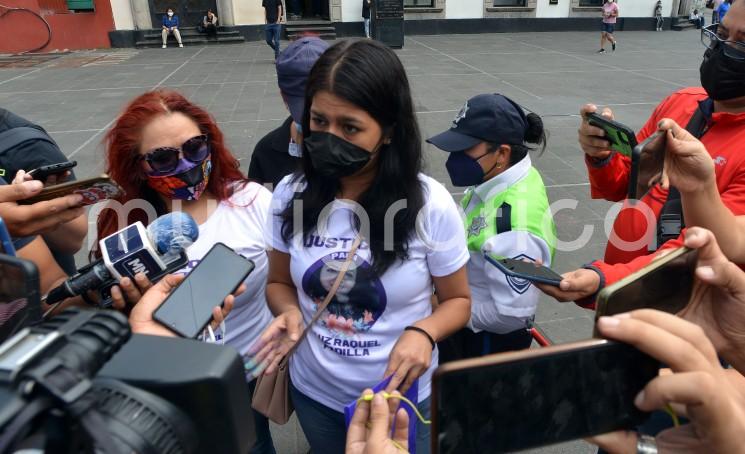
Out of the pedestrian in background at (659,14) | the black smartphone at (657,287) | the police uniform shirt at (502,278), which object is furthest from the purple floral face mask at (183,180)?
the pedestrian in background at (659,14)

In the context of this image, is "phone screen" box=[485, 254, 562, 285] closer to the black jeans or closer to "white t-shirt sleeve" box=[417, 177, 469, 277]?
"white t-shirt sleeve" box=[417, 177, 469, 277]

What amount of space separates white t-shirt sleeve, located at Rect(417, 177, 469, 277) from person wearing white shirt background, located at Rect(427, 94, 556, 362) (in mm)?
313

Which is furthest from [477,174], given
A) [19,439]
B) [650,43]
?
[650,43]

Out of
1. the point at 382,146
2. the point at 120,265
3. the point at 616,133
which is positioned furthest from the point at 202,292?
the point at 616,133

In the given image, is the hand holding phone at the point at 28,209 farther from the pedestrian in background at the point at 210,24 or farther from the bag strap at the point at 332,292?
the pedestrian in background at the point at 210,24

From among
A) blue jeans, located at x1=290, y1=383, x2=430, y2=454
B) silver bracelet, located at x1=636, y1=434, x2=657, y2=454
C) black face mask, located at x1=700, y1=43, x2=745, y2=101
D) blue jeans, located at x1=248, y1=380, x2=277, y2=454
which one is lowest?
blue jeans, located at x1=248, y1=380, x2=277, y2=454

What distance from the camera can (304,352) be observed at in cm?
168

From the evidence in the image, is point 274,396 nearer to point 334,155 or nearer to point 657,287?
point 334,155

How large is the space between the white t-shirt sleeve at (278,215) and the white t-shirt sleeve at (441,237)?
48 centimetres

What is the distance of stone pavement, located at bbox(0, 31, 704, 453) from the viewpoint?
464cm

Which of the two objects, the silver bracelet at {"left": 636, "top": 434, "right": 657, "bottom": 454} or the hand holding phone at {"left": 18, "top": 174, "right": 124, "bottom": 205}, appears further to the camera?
the hand holding phone at {"left": 18, "top": 174, "right": 124, "bottom": 205}

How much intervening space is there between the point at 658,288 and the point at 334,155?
3.20 feet

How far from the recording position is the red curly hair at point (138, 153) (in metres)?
1.79

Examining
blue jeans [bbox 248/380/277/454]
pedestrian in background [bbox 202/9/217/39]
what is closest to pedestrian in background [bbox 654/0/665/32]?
pedestrian in background [bbox 202/9/217/39]
